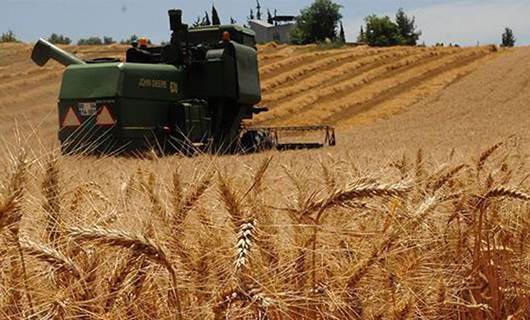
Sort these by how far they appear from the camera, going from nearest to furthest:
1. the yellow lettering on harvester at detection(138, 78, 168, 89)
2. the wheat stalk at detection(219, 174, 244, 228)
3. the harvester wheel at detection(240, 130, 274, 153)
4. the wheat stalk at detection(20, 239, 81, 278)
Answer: the wheat stalk at detection(20, 239, 81, 278) → the wheat stalk at detection(219, 174, 244, 228) → the yellow lettering on harvester at detection(138, 78, 168, 89) → the harvester wheel at detection(240, 130, 274, 153)

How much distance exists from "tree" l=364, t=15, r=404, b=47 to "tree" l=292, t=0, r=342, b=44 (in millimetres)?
2436

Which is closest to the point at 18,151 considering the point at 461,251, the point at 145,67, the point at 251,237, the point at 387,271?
the point at 251,237

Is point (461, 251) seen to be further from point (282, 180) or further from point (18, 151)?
point (18, 151)

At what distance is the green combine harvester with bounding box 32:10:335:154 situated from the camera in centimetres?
1120

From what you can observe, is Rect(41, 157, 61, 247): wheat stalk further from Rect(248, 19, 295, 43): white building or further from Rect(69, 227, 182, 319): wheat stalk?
Rect(248, 19, 295, 43): white building

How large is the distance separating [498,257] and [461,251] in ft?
0.40

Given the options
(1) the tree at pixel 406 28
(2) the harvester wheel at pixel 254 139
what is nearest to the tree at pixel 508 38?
(1) the tree at pixel 406 28

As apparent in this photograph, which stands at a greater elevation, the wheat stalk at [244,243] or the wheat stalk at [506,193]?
the wheat stalk at [244,243]

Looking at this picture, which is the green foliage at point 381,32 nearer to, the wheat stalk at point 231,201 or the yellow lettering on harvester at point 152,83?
the yellow lettering on harvester at point 152,83

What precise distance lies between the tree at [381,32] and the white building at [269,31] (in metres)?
13.6

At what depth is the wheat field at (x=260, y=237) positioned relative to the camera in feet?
5.68

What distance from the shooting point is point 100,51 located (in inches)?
1300

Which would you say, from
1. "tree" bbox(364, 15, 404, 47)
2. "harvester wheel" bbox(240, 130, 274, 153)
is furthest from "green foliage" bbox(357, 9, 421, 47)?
"harvester wheel" bbox(240, 130, 274, 153)

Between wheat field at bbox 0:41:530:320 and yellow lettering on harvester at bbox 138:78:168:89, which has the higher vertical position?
wheat field at bbox 0:41:530:320
